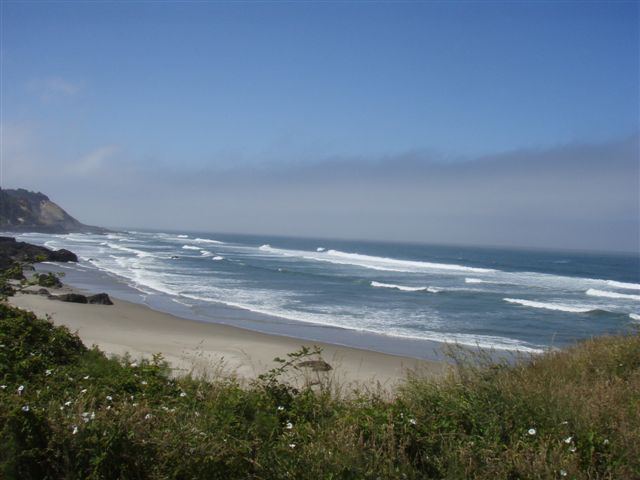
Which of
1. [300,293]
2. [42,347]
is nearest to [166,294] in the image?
[300,293]

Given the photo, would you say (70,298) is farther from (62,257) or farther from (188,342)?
(62,257)

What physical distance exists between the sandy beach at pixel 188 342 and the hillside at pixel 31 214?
317 ft

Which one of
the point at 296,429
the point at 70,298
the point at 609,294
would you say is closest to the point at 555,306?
the point at 609,294

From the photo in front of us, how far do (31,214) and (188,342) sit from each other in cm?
12492

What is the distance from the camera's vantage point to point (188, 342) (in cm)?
1631

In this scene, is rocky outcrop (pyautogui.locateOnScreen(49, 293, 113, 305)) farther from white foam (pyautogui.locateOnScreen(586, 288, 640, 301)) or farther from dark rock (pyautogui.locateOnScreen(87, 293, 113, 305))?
white foam (pyautogui.locateOnScreen(586, 288, 640, 301))

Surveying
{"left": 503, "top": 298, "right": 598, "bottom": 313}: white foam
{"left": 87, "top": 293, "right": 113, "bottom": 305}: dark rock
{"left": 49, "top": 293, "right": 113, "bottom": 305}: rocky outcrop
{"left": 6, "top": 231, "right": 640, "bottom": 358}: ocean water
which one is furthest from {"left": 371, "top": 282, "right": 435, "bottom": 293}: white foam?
{"left": 49, "top": 293, "right": 113, "bottom": 305}: rocky outcrop

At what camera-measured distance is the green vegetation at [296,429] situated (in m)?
3.40

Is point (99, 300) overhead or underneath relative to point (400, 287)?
underneath

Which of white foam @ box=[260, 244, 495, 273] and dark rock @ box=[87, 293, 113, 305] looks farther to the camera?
white foam @ box=[260, 244, 495, 273]

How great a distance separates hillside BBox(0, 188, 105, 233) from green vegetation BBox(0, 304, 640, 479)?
113592 mm

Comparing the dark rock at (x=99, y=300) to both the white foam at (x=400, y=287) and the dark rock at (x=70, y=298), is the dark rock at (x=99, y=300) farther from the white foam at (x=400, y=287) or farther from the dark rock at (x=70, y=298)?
the white foam at (x=400, y=287)

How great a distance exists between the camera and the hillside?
111 metres

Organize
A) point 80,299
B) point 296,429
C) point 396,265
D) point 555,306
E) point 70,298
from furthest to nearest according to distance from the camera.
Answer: point 396,265, point 555,306, point 80,299, point 70,298, point 296,429
